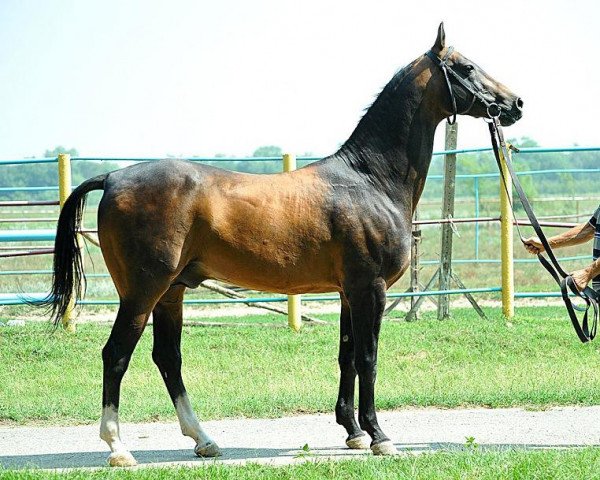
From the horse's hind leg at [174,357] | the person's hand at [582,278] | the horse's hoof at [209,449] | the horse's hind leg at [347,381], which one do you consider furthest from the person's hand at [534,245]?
the horse's hoof at [209,449]

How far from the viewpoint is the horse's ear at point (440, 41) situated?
6.49 m

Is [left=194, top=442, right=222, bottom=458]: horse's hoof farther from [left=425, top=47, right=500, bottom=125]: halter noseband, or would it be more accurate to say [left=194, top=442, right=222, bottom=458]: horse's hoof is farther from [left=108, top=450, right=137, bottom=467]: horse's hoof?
[left=425, top=47, right=500, bottom=125]: halter noseband

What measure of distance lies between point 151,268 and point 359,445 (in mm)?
1917

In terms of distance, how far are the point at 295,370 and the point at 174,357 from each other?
3.32 meters

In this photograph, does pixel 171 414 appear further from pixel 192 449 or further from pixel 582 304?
pixel 582 304

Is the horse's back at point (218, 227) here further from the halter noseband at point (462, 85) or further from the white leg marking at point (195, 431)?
the halter noseband at point (462, 85)

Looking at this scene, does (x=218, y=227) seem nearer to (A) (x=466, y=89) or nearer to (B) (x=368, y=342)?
(B) (x=368, y=342)

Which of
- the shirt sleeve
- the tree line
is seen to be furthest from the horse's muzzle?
the tree line

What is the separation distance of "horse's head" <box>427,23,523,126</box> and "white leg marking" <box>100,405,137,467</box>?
310 cm

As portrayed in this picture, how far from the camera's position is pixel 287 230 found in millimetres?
6223

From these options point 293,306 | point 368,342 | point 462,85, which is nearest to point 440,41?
point 462,85

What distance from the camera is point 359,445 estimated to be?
21.3 feet

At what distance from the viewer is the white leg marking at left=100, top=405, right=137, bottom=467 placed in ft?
19.4

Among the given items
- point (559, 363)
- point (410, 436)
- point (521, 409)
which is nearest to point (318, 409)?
point (410, 436)
